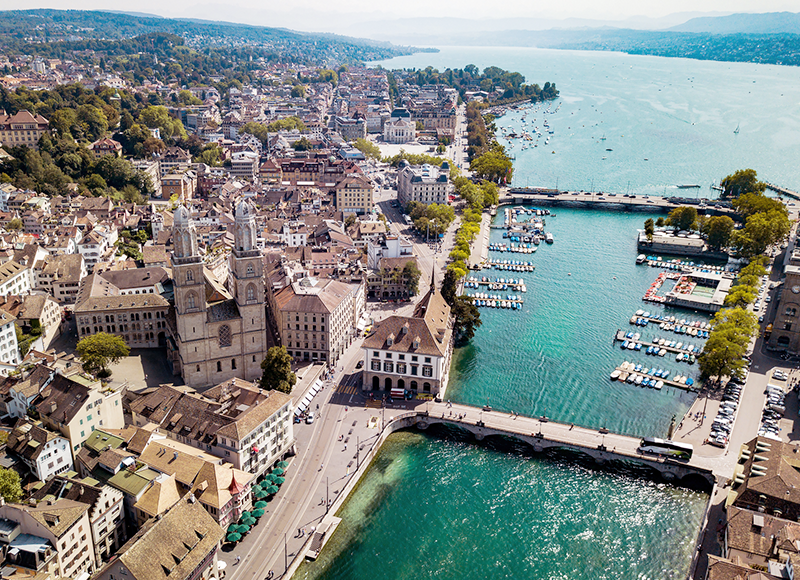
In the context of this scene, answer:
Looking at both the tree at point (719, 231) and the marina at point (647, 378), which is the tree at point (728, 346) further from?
the tree at point (719, 231)

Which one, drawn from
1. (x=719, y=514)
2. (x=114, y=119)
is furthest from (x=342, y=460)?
(x=114, y=119)

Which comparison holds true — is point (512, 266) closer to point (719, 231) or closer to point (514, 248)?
point (514, 248)

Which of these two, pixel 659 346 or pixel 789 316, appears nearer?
pixel 789 316

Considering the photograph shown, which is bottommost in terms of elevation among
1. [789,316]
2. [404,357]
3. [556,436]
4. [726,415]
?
[556,436]

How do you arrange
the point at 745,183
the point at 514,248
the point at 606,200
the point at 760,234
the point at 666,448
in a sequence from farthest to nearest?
the point at 606,200
the point at 745,183
the point at 514,248
the point at 760,234
the point at 666,448

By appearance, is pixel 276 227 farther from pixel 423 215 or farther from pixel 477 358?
pixel 477 358

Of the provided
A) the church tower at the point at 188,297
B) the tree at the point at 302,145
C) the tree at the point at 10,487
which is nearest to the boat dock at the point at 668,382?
the church tower at the point at 188,297

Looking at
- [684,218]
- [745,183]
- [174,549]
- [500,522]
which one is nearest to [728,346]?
[500,522]

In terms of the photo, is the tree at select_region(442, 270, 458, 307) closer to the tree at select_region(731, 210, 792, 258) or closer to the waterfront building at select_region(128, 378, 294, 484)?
the waterfront building at select_region(128, 378, 294, 484)
